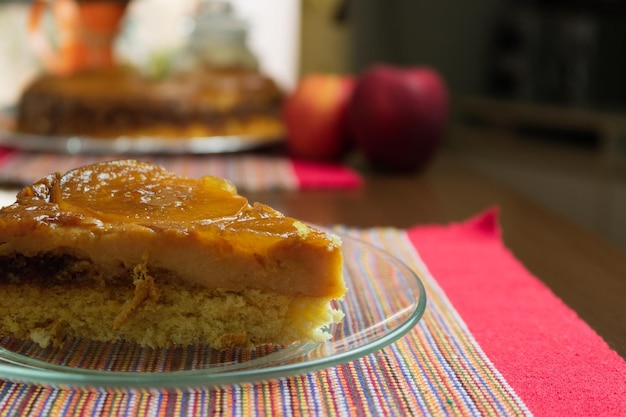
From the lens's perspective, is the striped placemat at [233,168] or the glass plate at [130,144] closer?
the striped placemat at [233,168]

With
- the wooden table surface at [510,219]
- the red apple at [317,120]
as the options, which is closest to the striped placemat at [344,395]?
the wooden table surface at [510,219]

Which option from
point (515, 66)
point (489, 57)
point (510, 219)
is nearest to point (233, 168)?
point (510, 219)

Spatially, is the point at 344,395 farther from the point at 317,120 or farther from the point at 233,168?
the point at 317,120

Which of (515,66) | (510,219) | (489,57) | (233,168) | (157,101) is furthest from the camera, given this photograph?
(489,57)

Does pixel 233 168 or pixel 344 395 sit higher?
pixel 344 395

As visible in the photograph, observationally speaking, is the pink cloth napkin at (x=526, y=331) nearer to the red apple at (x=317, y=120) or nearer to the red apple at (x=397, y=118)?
the red apple at (x=397, y=118)

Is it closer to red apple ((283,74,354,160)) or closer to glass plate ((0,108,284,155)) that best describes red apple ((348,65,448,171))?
red apple ((283,74,354,160))

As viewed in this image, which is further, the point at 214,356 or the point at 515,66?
the point at 515,66
